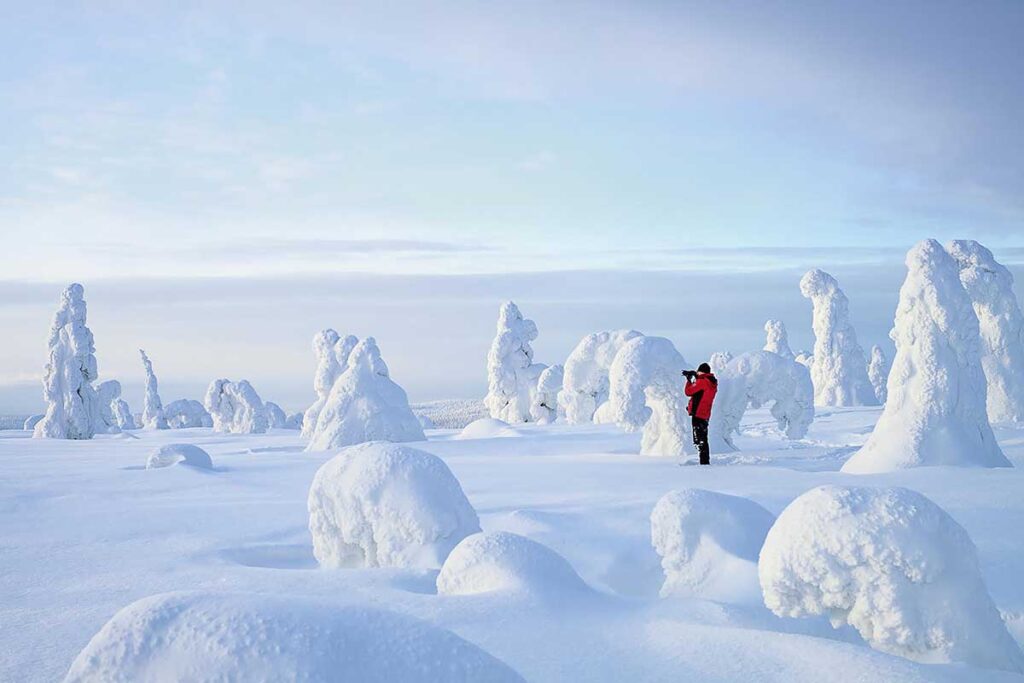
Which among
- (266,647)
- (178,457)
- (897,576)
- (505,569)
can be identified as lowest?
(178,457)

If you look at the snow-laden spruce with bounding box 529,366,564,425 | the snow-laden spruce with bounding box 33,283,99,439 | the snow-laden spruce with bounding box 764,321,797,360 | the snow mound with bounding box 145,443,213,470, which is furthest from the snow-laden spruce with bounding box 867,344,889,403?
the snow mound with bounding box 145,443,213,470

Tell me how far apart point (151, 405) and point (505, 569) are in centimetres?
5822

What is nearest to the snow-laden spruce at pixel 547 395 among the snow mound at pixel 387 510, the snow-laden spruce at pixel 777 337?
the snow-laden spruce at pixel 777 337

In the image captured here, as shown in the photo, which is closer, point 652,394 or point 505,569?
point 505,569

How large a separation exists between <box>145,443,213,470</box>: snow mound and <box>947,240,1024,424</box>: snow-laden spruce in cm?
2179

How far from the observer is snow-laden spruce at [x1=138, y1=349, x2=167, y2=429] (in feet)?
187

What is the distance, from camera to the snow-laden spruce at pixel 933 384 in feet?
42.4

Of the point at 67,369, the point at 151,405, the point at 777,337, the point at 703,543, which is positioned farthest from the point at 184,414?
the point at 703,543

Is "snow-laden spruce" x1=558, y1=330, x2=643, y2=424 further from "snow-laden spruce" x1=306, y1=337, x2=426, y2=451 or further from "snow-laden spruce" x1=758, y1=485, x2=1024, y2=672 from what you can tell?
"snow-laden spruce" x1=758, y1=485, x2=1024, y2=672

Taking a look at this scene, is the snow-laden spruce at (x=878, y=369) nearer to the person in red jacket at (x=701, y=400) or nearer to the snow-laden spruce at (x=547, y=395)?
the snow-laden spruce at (x=547, y=395)

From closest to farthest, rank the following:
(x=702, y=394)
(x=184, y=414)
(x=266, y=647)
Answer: (x=266, y=647) → (x=702, y=394) → (x=184, y=414)

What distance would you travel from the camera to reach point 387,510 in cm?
730

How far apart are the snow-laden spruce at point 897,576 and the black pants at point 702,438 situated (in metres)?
9.81

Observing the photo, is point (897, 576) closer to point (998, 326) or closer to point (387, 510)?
point (387, 510)
